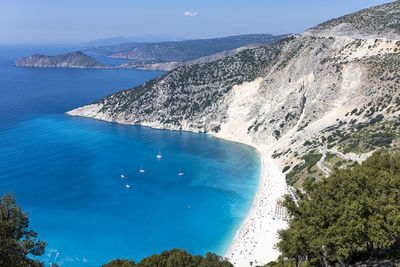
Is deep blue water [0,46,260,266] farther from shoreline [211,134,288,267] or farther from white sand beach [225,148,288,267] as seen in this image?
white sand beach [225,148,288,267]

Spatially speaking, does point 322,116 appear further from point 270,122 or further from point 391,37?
point 391,37

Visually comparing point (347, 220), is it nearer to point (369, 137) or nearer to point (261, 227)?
point (261, 227)

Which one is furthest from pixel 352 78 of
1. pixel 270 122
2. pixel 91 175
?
pixel 91 175

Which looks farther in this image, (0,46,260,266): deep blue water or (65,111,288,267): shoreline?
(0,46,260,266): deep blue water

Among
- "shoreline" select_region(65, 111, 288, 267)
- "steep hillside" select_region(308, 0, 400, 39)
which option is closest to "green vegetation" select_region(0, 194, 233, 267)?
"shoreline" select_region(65, 111, 288, 267)

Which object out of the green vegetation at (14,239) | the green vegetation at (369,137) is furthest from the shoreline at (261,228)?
the green vegetation at (14,239)

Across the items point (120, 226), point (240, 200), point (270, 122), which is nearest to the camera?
point (120, 226)
